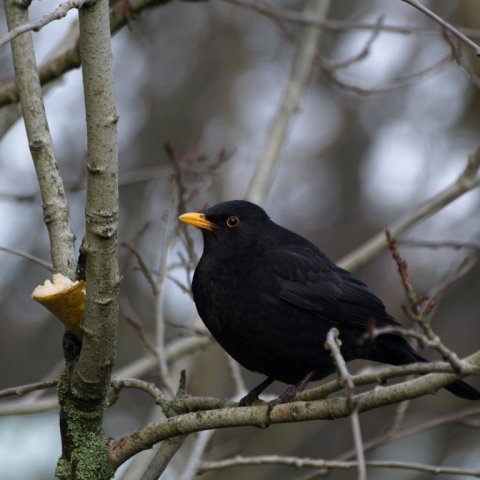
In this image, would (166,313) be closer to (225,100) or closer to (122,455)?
(225,100)

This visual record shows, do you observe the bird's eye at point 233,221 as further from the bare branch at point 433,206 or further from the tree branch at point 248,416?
the tree branch at point 248,416

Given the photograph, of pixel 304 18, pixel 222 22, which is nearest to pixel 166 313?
pixel 222 22

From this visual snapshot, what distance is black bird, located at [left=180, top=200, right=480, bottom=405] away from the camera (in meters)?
4.64

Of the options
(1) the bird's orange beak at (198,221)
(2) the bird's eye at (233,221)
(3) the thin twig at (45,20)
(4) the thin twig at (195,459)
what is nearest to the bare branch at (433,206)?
(2) the bird's eye at (233,221)

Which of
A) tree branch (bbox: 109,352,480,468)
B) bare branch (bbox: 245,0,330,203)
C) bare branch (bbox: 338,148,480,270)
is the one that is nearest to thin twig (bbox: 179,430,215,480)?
tree branch (bbox: 109,352,480,468)

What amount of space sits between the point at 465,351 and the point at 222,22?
546 cm

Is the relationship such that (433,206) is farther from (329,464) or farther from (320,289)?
(329,464)

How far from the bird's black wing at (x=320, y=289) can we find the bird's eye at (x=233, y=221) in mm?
289

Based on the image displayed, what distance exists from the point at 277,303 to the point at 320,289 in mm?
359

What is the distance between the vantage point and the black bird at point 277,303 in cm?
464

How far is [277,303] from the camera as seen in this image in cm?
475

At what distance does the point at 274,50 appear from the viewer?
495 inches

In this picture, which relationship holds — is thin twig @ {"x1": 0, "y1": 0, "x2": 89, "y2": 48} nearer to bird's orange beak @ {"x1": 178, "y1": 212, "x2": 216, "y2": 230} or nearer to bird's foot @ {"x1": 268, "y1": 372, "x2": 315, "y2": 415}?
bird's foot @ {"x1": 268, "y1": 372, "x2": 315, "y2": 415}

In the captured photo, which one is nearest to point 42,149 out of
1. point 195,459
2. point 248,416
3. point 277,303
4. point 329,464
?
point 248,416
